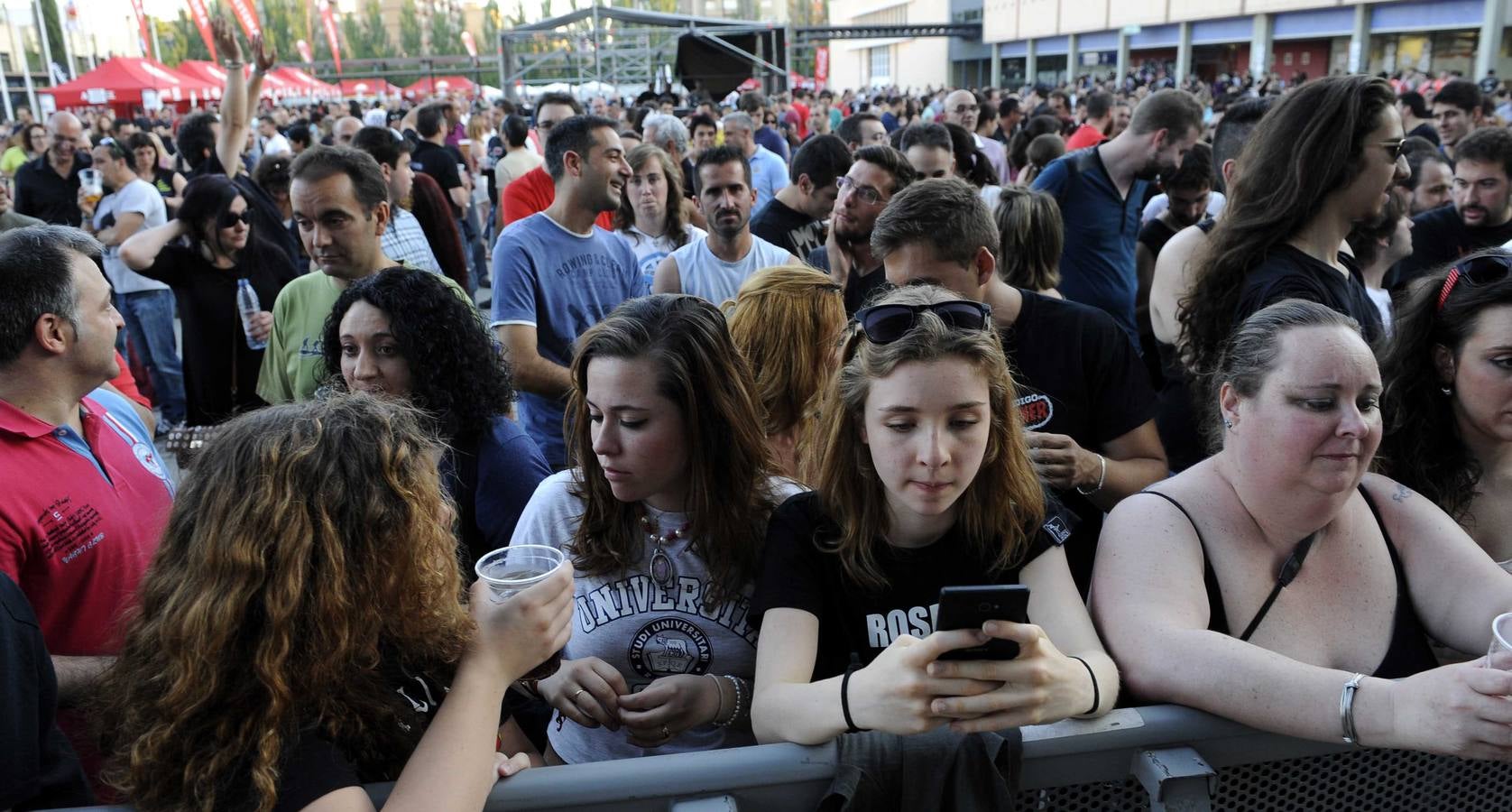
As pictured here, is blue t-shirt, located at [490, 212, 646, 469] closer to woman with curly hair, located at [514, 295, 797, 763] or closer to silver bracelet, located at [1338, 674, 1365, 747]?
woman with curly hair, located at [514, 295, 797, 763]

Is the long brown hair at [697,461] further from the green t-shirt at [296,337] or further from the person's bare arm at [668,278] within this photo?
the person's bare arm at [668,278]

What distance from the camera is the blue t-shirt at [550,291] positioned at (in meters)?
3.84

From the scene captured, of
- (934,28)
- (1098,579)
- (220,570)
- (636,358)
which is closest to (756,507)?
(636,358)

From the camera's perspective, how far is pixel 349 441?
1.46m

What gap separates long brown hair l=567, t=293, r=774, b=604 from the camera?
2.02m

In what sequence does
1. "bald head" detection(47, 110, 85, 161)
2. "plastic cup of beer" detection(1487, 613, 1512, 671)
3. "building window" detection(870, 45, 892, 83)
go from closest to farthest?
"plastic cup of beer" detection(1487, 613, 1512, 671)
"bald head" detection(47, 110, 85, 161)
"building window" detection(870, 45, 892, 83)

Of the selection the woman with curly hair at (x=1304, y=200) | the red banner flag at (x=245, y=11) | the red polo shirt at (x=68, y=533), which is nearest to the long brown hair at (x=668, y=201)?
the woman with curly hair at (x=1304, y=200)

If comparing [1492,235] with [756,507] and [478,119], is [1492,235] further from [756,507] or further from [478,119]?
[478,119]

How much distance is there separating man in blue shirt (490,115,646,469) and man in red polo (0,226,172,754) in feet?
4.92

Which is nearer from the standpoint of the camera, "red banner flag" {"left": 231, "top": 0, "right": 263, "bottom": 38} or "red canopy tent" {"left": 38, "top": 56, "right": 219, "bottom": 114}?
"red banner flag" {"left": 231, "top": 0, "right": 263, "bottom": 38}

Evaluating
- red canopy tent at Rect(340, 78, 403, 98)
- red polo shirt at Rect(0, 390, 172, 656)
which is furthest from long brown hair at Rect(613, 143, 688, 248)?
red canopy tent at Rect(340, 78, 403, 98)

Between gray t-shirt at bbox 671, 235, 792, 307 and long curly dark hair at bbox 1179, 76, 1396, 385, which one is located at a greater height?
long curly dark hair at bbox 1179, 76, 1396, 385

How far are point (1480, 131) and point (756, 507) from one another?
448 centimetres

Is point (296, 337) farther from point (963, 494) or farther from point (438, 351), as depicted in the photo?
point (963, 494)
